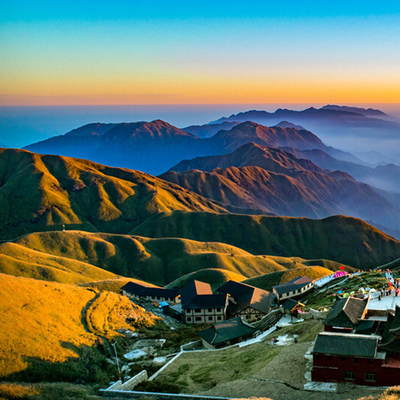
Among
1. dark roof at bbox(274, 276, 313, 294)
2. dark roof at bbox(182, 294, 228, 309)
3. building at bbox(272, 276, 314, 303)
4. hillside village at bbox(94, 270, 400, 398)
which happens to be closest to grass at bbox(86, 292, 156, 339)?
dark roof at bbox(182, 294, 228, 309)

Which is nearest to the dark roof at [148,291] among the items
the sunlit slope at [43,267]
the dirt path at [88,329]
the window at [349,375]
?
the sunlit slope at [43,267]

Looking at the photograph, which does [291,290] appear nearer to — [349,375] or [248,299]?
[248,299]

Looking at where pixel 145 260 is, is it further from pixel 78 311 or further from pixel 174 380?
pixel 174 380

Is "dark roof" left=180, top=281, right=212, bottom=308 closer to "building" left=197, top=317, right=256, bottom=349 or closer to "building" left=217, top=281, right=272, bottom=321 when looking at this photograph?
"building" left=217, top=281, right=272, bottom=321

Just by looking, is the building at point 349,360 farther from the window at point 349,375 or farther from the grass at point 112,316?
the grass at point 112,316

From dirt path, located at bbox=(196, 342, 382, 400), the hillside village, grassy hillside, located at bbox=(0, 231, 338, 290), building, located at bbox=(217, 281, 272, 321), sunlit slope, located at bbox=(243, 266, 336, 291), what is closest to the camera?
dirt path, located at bbox=(196, 342, 382, 400)

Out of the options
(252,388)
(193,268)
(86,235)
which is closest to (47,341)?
(252,388)

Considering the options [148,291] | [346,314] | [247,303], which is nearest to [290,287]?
[247,303]
